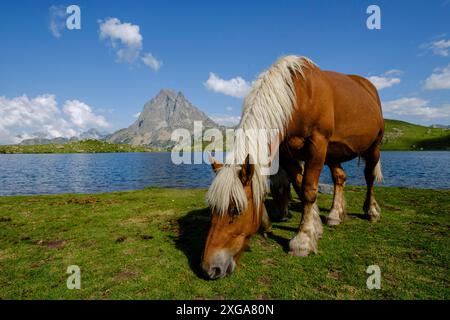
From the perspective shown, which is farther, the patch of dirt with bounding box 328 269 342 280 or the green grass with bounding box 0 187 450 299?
the patch of dirt with bounding box 328 269 342 280

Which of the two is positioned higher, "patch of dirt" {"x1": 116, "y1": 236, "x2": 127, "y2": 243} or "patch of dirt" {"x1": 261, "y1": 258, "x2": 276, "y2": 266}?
"patch of dirt" {"x1": 261, "y1": 258, "x2": 276, "y2": 266}

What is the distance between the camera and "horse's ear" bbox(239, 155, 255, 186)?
15.7ft

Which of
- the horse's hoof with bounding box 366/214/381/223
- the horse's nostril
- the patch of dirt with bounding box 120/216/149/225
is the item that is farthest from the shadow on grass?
the horse's hoof with bounding box 366/214/381/223

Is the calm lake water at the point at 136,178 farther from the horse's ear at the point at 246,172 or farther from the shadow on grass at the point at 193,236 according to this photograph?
the horse's ear at the point at 246,172

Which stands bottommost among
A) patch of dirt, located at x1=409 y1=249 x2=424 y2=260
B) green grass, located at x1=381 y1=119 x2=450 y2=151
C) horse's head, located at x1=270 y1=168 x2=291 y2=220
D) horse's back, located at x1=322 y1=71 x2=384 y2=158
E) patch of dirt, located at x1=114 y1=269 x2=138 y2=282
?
patch of dirt, located at x1=114 y1=269 x2=138 y2=282

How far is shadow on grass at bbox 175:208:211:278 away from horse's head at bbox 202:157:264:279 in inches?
26.3

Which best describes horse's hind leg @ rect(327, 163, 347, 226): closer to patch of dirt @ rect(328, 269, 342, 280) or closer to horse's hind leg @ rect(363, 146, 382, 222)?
horse's hind leg @ rect(363, 146, 382, 222)

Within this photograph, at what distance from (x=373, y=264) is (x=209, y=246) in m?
3.68

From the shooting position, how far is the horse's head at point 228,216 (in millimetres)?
4727

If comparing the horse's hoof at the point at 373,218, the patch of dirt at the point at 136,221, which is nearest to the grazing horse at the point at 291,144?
the horse's hoof at the point at 373,218
